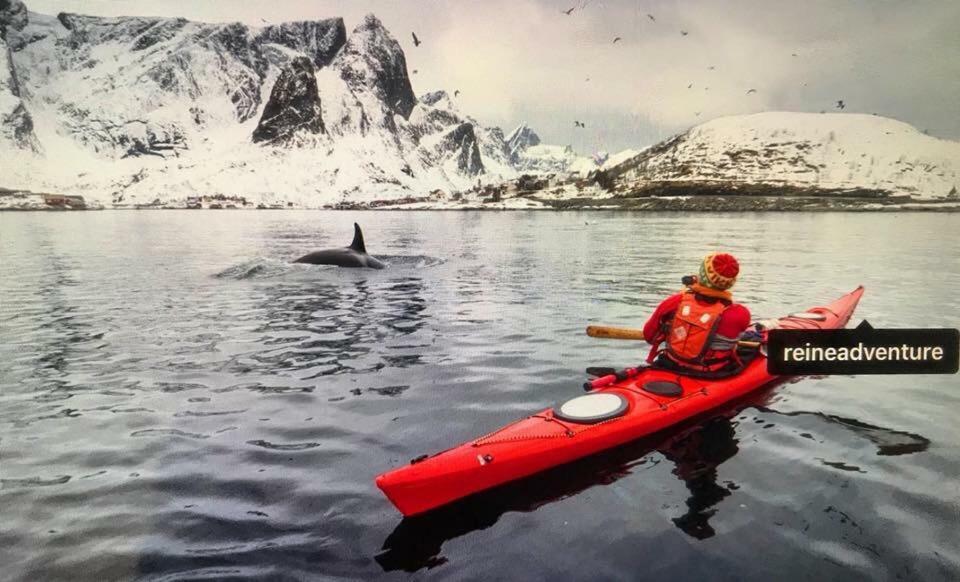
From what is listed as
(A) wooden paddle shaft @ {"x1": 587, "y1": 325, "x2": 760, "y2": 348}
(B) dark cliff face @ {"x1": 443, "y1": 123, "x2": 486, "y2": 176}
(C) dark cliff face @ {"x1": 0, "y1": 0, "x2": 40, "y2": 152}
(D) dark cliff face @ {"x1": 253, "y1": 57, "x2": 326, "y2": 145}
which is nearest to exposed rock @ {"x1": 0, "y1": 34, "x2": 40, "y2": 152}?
(C) dark cliff face @ {"x1": 0, "y1": 0, "x2": 40, "y2": 152}

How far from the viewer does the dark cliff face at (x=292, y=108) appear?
55781 millimetres

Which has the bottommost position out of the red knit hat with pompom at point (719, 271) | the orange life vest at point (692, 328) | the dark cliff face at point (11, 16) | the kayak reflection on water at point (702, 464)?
the kayak reflection on water at point (702, 464)

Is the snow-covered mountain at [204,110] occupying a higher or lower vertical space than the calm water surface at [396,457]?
higher

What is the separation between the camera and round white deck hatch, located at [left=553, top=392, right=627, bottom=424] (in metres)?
4.92

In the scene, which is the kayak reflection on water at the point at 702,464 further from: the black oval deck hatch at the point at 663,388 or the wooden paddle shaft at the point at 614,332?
the wooden paddle shaft at the point at 614,332

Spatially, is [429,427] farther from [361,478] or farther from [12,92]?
[12,92]

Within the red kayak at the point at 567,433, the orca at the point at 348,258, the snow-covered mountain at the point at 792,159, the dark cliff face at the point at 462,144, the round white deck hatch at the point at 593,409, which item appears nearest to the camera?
the red kayak at the point at 567,433

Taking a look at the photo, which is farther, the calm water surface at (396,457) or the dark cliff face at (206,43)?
the dark cliff face at (206,43)

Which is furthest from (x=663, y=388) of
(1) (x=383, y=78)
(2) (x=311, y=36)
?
(1) (x=383, y=78)

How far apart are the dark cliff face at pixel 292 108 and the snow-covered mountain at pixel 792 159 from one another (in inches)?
1840

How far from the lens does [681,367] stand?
6.06 m

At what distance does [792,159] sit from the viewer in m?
81.7

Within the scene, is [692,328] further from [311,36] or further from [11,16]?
[311,36]

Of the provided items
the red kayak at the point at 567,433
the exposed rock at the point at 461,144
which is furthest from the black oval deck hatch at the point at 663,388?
the exposed rock at the point at 461,144
